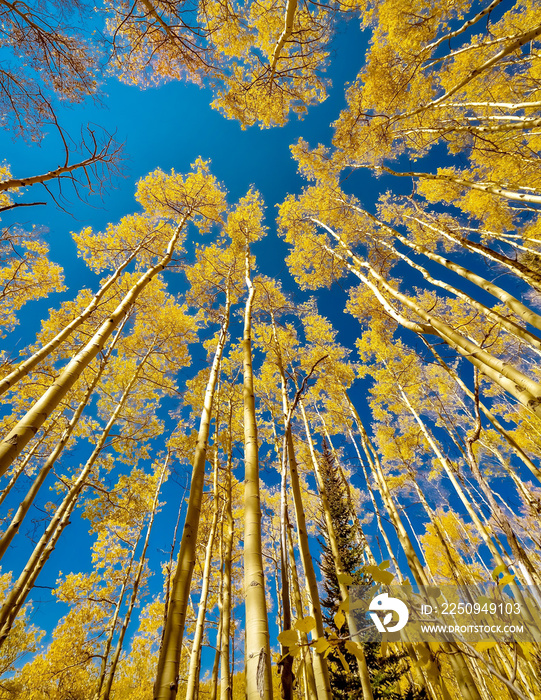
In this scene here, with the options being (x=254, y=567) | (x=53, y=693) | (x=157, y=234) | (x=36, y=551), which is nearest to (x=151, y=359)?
(x=157, y=234)

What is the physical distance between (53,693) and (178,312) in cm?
1394

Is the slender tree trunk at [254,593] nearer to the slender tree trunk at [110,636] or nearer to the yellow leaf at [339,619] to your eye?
the yellow leaf at [339,619]

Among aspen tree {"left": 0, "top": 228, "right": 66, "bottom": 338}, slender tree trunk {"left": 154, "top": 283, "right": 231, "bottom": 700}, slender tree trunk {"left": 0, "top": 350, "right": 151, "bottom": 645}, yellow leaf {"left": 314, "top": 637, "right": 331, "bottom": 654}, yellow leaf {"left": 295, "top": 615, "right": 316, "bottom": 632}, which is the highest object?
Result: aspen tree {"left": 0, "top": 228, "right": 66, "bottom": 338}

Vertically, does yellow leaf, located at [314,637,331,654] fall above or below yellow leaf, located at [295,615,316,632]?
below

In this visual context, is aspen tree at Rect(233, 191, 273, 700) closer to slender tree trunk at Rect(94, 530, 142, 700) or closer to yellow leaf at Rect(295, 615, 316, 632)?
yellow leaf at Rect(295, 615, 316, 632)

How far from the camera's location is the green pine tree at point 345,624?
18.6 ft

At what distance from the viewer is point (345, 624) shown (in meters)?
6.73

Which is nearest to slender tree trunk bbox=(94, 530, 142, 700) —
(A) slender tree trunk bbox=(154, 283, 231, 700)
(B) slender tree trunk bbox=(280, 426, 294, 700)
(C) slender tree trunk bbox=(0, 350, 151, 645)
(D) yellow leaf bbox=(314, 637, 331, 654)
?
(C) slender tree trunk bbox=(0, 350, 151, 645)

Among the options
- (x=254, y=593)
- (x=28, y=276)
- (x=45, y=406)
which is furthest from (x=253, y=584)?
(x=28, y=276)

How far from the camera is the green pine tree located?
568 cm

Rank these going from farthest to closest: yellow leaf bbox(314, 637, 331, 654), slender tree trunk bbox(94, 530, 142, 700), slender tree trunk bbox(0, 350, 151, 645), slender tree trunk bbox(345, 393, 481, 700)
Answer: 1. slender tree trunk bbox(94, 530, 142, 700)
2. slender tree trunk bbox(0, 350, 151, 645)
3. slender tree trunk bbox(345, 393, 481, 700)
4. yellow leaf bbox(314, 637, 331, 654)

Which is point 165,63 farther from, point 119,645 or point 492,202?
point 119,645

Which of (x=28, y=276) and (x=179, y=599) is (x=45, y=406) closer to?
(x=179, y=599)

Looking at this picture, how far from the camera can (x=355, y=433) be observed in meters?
10.0
